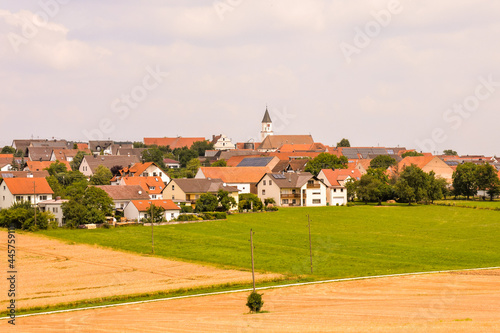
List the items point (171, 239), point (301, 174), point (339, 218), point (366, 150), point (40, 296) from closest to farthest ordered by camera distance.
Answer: point (40, 296), point (171, 239), point (339, 218), point (301, 174), point (366, 150)

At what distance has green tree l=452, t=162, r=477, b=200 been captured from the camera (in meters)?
100

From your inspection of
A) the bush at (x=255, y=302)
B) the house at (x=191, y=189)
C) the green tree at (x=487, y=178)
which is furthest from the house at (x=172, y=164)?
the bush at (x=255, y=302)

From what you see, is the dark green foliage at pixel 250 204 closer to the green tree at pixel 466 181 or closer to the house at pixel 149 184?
the house at pixel 149 184

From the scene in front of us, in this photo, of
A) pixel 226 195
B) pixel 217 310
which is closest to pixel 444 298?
pixel 217 310

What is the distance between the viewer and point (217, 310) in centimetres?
3256

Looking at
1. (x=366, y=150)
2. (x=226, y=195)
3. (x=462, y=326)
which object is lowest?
(x=462, y=326)

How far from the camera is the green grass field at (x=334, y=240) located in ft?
153

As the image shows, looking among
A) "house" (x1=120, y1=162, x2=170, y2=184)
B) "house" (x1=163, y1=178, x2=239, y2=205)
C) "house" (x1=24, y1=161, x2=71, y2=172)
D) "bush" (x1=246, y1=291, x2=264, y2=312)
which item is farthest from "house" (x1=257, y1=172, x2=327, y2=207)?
"bush" (x1=246, y1=291, x2=264, y2=312)

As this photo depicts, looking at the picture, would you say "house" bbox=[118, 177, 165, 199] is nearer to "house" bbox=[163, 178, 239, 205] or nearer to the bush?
"house" bbox=[163, 178, 239, 205]

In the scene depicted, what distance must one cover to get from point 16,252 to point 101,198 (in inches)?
715

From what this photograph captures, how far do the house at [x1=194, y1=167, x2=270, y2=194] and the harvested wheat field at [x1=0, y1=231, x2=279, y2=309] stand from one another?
45257mm

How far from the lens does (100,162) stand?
127 m

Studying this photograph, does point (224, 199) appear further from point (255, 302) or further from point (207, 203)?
point (255, 302)

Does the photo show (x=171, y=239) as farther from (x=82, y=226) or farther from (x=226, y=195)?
(x=226, y=195)
